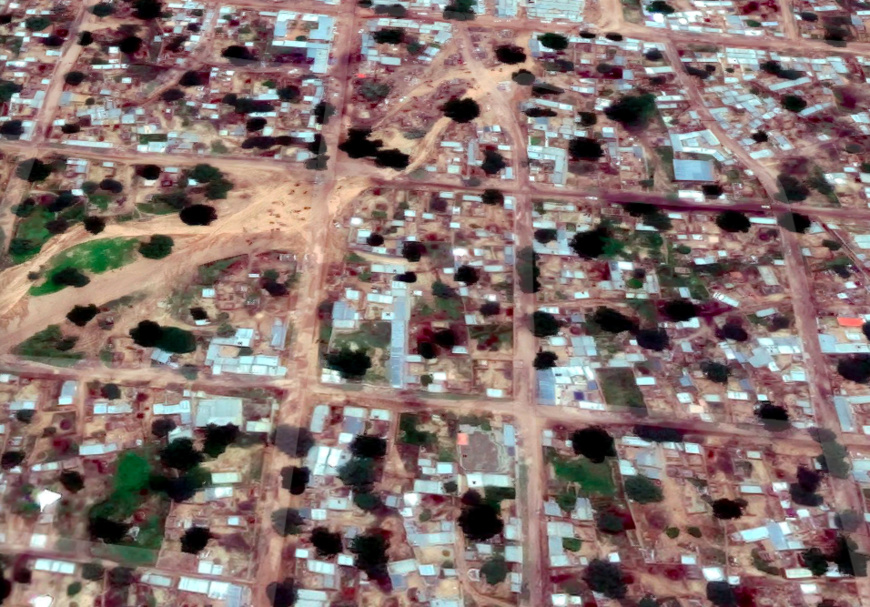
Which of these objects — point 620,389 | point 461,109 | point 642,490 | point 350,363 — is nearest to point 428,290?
point 350,363

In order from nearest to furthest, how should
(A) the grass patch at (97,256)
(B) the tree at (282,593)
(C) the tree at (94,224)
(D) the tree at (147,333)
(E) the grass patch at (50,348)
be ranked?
(B) the tree at (282,593) < (E) the grass patch at (50,348) < (D) the tree at (147,333) < (A) the grass patch at (97,256) < (C) the tree at (94,224)

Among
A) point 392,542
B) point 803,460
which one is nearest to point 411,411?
point 392,542

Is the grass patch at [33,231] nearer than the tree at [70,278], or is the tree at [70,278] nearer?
the tree at [70,278]

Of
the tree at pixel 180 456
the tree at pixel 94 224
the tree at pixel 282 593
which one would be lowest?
the tree at pixel 282 593

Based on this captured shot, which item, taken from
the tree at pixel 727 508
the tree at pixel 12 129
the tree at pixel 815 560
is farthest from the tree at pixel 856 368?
the tree at pixel 12 129

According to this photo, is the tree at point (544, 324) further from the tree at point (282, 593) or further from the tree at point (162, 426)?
the tree at point (162, 426)

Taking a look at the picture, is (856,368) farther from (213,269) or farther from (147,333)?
(147,333)
